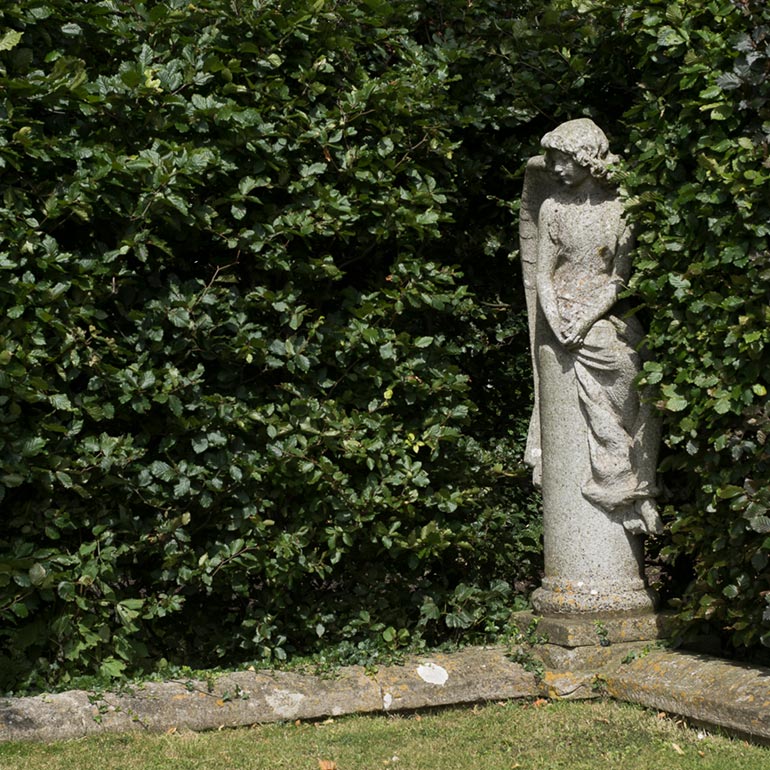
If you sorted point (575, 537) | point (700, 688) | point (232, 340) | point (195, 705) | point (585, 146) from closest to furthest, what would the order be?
point (700, 688), point (195, 705), point (232, 340), point (585, 146), point (575, 537)

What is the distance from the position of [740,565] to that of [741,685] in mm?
530

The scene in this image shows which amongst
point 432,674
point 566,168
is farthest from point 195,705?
point 566,168

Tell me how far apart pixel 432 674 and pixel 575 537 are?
40.9 inches

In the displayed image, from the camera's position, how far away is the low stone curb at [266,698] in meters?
5.16

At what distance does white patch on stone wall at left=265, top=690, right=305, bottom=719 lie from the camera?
5.54 metres

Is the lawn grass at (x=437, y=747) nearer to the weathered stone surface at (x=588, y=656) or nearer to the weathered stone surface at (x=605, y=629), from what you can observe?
the weathered stone surface at (x=588, y=656)

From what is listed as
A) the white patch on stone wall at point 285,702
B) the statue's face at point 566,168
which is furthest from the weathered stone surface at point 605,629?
the statue's face at point 566,168

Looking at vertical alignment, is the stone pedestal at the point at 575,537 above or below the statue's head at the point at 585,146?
below

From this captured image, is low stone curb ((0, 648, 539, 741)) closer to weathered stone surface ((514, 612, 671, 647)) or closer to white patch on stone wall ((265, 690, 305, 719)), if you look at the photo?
white patch on stone wall ((265, 690, 305, 719))

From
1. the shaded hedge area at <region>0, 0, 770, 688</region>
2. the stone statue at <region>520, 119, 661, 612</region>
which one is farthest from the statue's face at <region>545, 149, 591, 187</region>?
the shaded hedge area at <region>0, 0, 770, 688</region>

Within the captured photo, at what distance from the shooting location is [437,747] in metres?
5.20

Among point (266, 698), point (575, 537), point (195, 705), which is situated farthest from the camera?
point (575, 537)

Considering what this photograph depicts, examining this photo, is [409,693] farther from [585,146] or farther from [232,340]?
[585,146]

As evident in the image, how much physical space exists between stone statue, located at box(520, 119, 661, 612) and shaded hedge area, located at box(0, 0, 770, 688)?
24 centimetres
